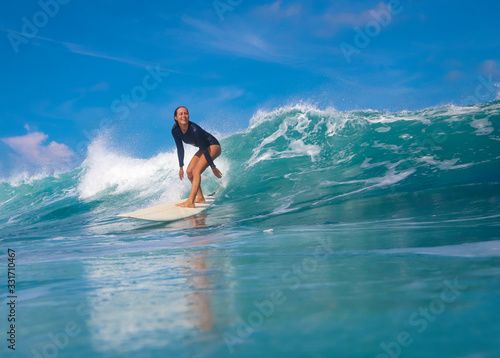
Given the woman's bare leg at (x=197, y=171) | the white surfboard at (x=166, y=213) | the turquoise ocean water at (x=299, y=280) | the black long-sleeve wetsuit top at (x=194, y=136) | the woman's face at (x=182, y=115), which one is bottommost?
the turquoise ocean water at (x=299, y=280)

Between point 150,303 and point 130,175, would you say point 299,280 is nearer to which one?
point 150,303

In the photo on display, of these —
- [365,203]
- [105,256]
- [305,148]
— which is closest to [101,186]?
[305,148]

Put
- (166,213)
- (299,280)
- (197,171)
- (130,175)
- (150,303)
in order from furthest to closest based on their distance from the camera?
1. (130,175)
2. (197,171)
3. (166,213)
4. (299,280)
5. (150,303)

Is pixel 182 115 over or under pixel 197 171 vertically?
over

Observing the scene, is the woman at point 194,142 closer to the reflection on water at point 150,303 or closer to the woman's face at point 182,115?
the woman's face at point 182,115

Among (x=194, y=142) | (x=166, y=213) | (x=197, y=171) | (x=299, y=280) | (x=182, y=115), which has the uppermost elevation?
(x=182, y=115)

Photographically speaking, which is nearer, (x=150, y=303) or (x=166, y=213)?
(x=150, y=303)

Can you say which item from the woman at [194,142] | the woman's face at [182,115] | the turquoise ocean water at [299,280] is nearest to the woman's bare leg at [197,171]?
the woman at [194,142]

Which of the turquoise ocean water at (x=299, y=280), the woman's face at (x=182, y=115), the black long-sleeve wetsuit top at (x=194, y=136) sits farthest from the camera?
the black long-sleeve wetsuit top at (x=194, y=136)

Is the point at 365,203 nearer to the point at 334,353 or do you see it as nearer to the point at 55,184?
the point at 334,353

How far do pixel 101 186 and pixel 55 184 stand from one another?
Answer: 534 cm

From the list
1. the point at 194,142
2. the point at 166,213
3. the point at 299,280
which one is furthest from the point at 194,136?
the point at 299,280

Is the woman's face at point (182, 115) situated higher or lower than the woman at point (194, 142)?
higher

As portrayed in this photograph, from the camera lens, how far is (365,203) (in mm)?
7297
